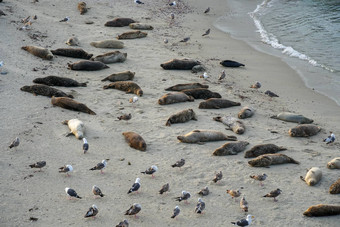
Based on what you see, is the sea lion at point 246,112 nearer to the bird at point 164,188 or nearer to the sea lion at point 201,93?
the sea lion at point 201,93

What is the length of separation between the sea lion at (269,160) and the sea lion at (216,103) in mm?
3526

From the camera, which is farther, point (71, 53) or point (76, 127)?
point (71, 53)

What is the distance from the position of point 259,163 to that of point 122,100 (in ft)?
16.5

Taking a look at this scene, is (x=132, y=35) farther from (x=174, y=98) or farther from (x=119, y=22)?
(x=174, y=98)

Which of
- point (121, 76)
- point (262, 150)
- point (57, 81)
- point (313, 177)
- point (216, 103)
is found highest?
point (313, 177)

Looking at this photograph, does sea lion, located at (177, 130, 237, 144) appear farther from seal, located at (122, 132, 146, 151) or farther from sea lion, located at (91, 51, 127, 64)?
sea lion, located at (91, 51, 127, 64)

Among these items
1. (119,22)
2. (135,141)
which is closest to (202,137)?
(135,141)

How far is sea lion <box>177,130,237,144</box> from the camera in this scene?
36.1 ft

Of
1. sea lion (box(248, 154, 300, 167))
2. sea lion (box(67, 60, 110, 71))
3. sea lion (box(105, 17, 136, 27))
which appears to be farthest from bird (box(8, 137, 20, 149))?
sea lion (box(105, 17, 136, 27))

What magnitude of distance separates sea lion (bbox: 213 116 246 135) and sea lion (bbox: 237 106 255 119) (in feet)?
1.11

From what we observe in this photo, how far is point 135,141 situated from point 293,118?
513cm

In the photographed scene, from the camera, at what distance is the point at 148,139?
1101 cm

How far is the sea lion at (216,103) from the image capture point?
1350cm

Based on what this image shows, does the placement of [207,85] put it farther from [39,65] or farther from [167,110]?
[39,65]
